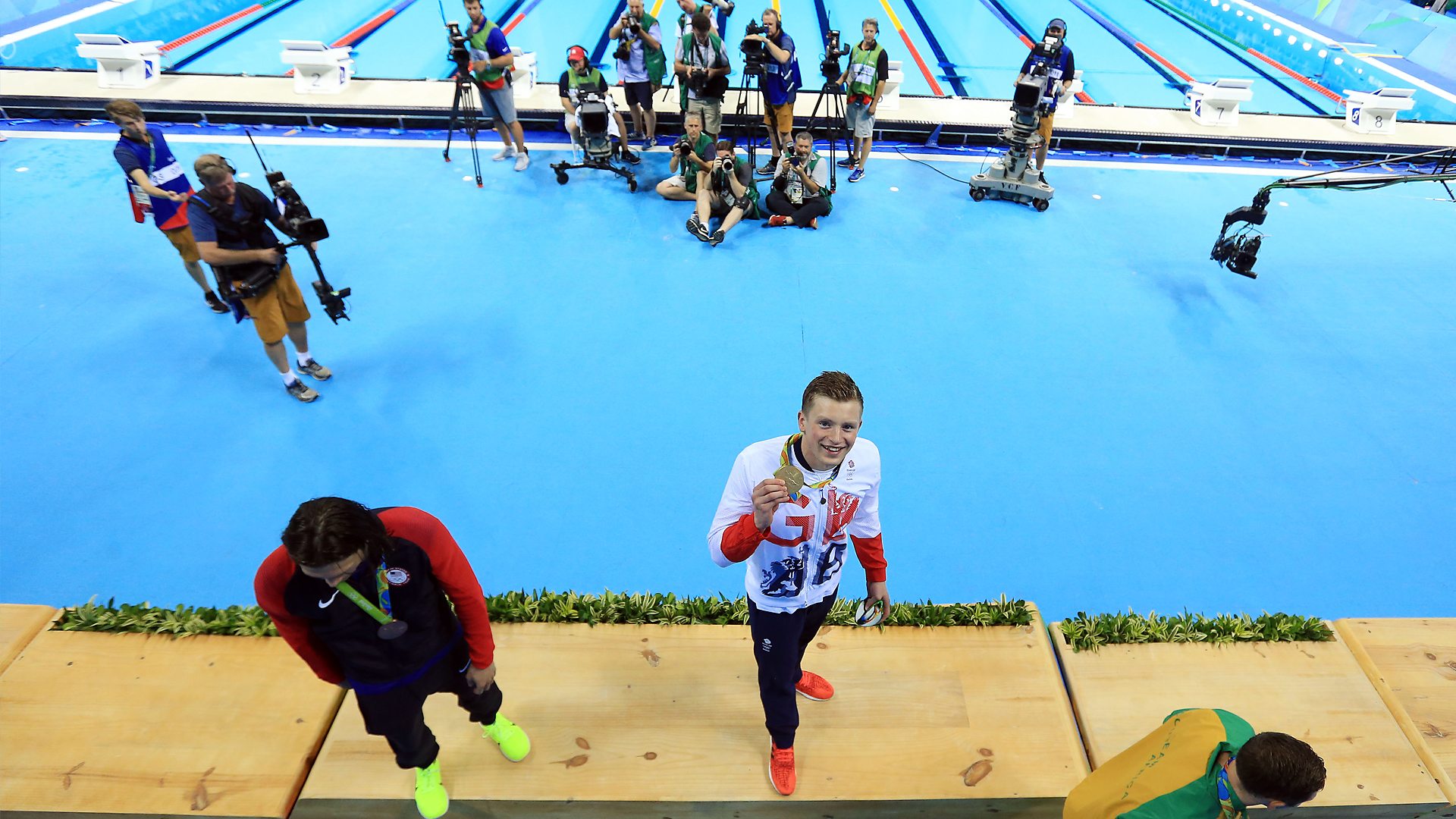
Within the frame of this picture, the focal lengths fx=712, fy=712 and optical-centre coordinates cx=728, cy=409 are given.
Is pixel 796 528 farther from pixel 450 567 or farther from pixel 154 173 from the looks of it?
pixel 154 173

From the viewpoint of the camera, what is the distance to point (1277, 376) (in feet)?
16.3

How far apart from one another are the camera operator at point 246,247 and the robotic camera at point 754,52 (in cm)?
425

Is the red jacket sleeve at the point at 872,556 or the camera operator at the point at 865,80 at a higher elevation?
the camera operator at the point at 865,80

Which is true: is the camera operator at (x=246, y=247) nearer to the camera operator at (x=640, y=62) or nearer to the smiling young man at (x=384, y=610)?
the smiling young man at (x=384, y=610)

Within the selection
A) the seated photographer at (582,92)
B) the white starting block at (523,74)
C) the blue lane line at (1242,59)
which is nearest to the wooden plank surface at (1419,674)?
the seated photographer at (582,92)

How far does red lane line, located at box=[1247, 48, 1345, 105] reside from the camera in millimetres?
10538

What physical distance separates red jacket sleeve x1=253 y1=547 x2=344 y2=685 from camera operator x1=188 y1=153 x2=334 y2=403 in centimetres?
254

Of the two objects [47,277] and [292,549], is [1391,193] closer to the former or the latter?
[292,549]

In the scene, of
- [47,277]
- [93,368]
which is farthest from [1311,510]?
[47,277]

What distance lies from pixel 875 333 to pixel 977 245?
178 cm

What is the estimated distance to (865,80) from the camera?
662 cm

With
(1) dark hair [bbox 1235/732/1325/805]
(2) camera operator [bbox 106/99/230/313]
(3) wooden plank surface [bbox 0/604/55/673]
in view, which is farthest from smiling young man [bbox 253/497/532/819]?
(2) camera operator [bbox 106/99/230/313]

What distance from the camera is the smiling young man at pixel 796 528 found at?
1.77 meters

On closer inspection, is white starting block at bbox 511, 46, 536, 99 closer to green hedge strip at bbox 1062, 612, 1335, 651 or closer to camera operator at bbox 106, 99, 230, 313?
camera operator at bbox 106, 99, 230, 313
